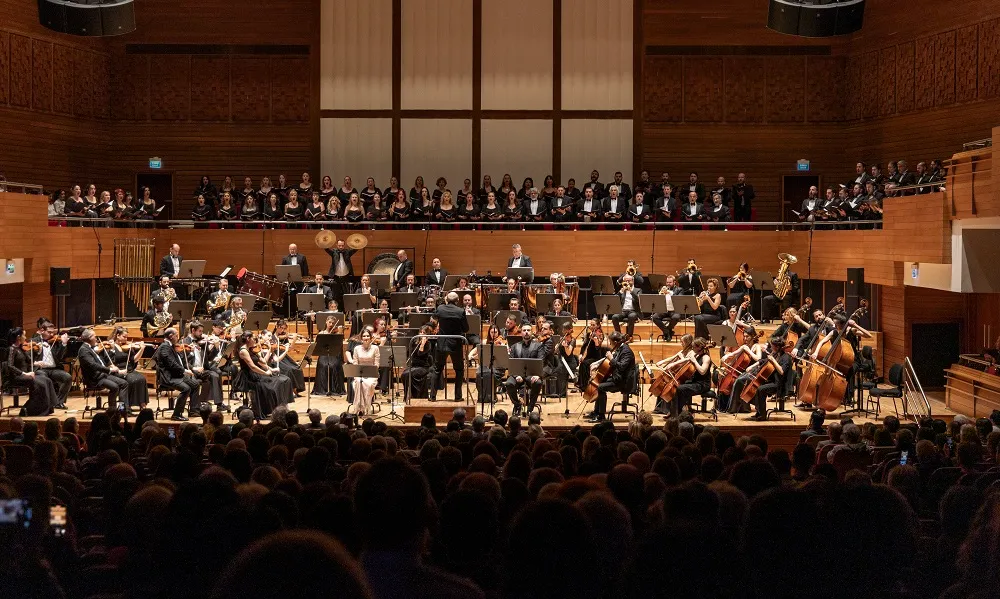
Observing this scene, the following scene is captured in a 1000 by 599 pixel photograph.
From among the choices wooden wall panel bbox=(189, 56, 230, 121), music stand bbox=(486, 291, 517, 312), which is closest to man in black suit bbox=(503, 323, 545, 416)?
music stand bbox=(486, 291, 517, 312)

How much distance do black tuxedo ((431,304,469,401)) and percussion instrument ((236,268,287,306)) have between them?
14.8ft

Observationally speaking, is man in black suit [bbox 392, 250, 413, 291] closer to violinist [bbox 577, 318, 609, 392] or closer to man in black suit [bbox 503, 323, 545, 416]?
man in black suit [bbox 503, 323, 545, 416]

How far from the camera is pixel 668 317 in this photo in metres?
17.0

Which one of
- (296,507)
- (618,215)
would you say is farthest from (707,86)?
(296,507)

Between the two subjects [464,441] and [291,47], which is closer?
[464,441]

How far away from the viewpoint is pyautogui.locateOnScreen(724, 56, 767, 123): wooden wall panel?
2309cm

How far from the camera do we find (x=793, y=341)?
13.9m

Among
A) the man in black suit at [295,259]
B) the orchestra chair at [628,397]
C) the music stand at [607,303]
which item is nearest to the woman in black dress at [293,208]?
the man in black suit at [295,259]

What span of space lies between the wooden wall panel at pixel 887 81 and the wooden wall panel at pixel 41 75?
58.5 feet

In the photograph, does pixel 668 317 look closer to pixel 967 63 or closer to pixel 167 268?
pixel 967 63

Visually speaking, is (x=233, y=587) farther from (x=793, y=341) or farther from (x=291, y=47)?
(x=291, y=47)

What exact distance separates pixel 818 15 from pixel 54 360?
11.9 m

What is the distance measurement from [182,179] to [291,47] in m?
4.02

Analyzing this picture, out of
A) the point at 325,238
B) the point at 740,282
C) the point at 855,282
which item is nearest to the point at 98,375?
the point at 325,238
